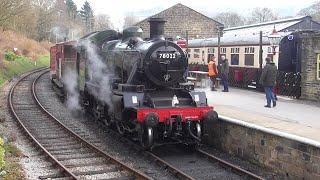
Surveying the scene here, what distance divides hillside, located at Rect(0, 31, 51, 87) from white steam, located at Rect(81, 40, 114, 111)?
16186 millimetres

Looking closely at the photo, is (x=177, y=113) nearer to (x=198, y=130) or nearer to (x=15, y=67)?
(x=198, y=130)

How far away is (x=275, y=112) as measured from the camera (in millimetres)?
12656

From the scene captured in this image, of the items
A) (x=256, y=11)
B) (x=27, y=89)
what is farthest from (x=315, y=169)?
(x=256, y=11)

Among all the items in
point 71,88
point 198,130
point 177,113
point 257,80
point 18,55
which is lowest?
point 198,130

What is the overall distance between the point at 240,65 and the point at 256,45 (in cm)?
179

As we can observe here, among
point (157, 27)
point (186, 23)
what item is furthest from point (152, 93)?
point (186, 23)

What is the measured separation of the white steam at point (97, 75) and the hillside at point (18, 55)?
16.2 metres

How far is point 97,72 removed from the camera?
12.4 meters

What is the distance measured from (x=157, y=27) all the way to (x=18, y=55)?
33.4m

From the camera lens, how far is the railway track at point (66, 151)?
860 centimetres

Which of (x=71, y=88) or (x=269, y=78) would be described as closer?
(x=269, y=78)

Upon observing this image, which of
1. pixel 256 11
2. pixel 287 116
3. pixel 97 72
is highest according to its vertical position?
pixel 256 11

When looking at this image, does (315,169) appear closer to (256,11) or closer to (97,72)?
(97,72)

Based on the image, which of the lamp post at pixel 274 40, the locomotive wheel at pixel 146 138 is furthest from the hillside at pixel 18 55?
the locomotive wheel at pixel 146 138
